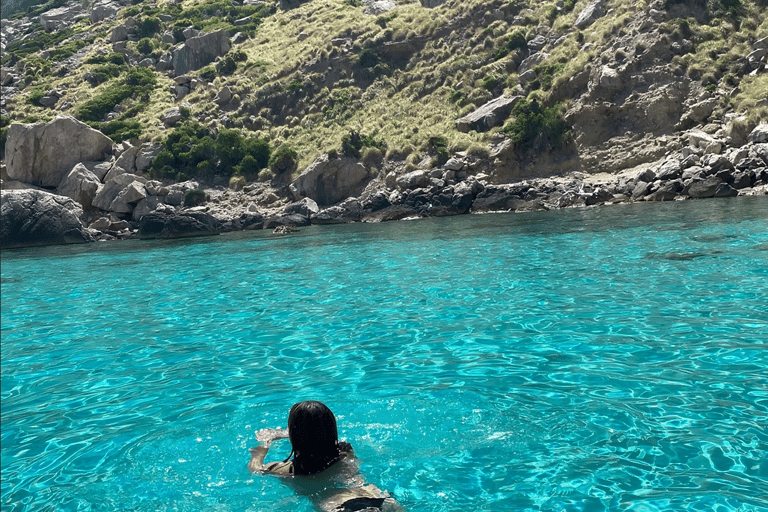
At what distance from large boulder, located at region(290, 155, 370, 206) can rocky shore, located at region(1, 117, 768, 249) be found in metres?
0.07

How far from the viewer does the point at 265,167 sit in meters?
47.3

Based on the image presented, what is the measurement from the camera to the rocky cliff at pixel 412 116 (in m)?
37.0

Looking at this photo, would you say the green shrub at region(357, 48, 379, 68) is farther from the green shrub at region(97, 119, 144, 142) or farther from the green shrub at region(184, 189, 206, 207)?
the green shrub at region(184, 189, 206, 207)

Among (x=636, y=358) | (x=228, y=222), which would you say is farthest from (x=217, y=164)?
(x=636, y=358)

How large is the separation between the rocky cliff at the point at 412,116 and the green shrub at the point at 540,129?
126 millimetres

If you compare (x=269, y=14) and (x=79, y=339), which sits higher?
(x=269, y=14)

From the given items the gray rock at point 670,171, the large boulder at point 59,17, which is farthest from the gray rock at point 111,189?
the large boulder at point 59,17

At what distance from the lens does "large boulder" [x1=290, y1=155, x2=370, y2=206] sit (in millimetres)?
42625

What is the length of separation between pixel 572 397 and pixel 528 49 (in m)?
48.2

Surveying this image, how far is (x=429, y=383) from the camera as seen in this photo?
7004 mm

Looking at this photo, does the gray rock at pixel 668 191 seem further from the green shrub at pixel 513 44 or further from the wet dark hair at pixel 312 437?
the wet dark hair at pixel 312 437

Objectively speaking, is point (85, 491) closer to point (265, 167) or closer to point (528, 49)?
point (265, 167)

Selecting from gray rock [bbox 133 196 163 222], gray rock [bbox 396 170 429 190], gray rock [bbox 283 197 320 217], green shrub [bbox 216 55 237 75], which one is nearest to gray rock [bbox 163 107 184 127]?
green shrub [bbox 216 55 237 75]

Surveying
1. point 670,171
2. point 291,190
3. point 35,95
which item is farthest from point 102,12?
point 670,171
